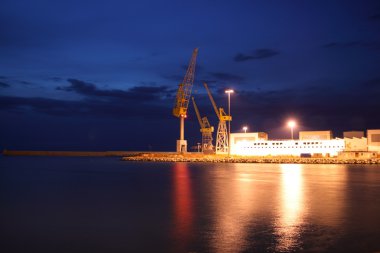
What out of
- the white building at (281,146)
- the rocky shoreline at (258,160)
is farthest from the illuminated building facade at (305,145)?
the rocky shoreline at (258,160)

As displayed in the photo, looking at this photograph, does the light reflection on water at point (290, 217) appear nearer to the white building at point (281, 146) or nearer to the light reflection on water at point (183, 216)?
the light reflection on water at point (183, 216)

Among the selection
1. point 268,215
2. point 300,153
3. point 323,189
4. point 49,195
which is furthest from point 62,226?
point 300,153

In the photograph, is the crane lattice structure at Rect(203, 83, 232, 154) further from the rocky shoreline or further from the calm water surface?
the calm water surface

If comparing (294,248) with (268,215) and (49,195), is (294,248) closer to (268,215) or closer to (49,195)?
(268,215)

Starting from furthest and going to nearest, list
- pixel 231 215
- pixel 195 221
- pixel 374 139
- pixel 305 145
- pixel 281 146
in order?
1. pixel 281 146
2. pixel 305 145
3. pixel 374 139
4. pixel 231 215
5. pixel 195 221

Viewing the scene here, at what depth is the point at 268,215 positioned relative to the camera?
896 inches

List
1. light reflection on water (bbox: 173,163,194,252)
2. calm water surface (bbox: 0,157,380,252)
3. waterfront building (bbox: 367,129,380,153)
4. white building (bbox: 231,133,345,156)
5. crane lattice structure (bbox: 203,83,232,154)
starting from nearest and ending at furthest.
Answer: calm water surface (bbox: 0,157,380,252) → light reflection on water (bbox: 173,163,194,252) → waterfront building (bbox: 367,129,380,153) → white building (bbox: 231,133,345,156) → crane lattice structure (bbox: 203,83,232,154)

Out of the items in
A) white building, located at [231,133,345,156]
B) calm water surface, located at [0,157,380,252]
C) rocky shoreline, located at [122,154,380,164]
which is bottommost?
calm water surface, located at [0,157,380,252]

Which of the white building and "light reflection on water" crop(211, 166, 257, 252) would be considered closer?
"light reflection on water" crop(211, 166, 257, 252)

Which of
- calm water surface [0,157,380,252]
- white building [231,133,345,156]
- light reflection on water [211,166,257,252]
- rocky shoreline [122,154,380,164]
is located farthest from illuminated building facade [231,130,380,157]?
light reflection on water [211,166,257,252]

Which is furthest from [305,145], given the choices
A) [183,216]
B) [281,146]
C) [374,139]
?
[183,216]

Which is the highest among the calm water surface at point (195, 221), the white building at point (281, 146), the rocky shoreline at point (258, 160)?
the white building at point (281, 146)

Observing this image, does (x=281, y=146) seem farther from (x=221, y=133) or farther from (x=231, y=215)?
(x=231, y=215)

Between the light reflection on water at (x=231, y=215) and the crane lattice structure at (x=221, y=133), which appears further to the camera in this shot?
the crane lattice structure at (x=221, y=133)
